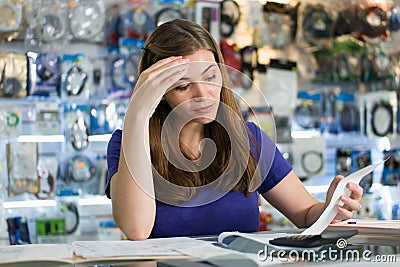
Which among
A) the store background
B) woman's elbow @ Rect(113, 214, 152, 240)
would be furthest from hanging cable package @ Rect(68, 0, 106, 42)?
woman's elbow @ Rect(113, 214, 152, 240)

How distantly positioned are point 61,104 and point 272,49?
1237 millimetres

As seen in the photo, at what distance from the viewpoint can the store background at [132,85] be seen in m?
3.14

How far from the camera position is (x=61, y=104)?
3.24 m

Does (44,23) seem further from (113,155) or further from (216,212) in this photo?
(216,212)

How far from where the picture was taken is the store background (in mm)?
3145

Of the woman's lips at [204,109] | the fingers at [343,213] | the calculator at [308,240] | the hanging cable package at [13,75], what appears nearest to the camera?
the calculator at [308,240]

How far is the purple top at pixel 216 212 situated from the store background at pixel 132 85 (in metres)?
0.88

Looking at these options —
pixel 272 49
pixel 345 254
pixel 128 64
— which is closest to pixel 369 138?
pixel 272 49

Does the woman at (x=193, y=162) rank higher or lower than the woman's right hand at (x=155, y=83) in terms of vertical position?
lower

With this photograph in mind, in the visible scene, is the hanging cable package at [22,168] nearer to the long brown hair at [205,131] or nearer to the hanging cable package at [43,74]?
the hanging cable package at [43,74]

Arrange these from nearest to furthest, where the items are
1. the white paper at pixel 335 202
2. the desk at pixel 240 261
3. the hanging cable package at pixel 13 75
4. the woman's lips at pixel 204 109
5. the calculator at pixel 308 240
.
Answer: the desk at pixel 240 261, the calculator at pixel 308 240, the white paper at pixel 335 202, the woman's lips at pixel 204 109, the hanging cable package at pixel 13 75

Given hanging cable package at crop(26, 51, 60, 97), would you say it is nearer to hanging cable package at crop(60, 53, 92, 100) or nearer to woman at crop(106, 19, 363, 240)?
hanging cable package at crop(60, 53, 92, 100)

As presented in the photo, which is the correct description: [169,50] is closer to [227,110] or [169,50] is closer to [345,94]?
[227,110]

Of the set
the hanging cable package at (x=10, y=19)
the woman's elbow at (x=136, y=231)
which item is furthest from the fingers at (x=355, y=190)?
the hanging cable package at (x=10, y=19)
